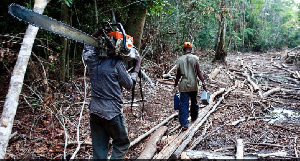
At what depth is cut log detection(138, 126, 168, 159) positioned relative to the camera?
12.0 ft

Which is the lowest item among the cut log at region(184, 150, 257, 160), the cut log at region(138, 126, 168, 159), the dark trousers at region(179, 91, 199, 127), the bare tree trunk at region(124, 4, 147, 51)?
the cut log at region(184, 150, 257, 160)

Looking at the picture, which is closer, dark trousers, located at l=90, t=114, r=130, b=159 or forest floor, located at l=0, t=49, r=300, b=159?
dark trousers, located at l=90, t=114, r=130, b=159

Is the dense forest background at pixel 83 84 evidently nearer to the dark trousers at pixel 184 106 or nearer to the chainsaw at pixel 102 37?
the dark trousers at pixel 184 106

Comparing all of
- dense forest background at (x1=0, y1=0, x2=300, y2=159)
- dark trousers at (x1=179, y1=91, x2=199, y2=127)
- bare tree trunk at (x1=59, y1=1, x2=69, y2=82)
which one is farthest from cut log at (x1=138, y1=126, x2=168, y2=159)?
bare tree trunk at (x1=59, y1=1, x2=69, y2=82)

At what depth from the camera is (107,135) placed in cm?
306

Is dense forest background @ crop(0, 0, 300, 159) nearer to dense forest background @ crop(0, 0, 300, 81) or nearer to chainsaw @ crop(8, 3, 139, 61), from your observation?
dense forest background @ crop(0, 0, 300, 81)

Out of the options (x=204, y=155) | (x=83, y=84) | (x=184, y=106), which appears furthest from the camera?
(x=83, y=84)

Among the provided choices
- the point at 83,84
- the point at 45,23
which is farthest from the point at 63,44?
the point at 45,23

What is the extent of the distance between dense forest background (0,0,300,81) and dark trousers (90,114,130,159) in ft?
6.58

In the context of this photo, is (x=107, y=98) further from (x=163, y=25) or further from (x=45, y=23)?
(x=163, y=25)

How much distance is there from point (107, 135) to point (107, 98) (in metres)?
0.55

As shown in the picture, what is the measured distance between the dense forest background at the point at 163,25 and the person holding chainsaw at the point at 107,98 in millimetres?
1768

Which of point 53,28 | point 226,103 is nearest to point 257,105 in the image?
point 226,103

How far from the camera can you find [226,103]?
24.3 feet
